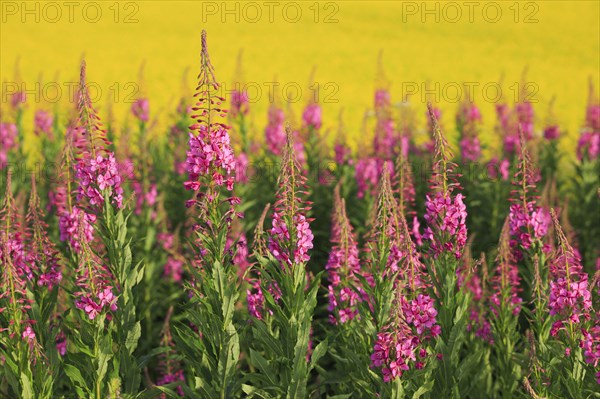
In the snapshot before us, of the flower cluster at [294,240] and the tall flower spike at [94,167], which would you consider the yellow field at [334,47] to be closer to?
the tall flower spike at [94,167]

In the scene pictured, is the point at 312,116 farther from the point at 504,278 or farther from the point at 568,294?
the point at 568,294

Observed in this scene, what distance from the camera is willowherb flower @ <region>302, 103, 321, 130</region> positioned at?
38.1ft

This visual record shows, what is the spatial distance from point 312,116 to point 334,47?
18999mm

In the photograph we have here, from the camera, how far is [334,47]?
30.1 metres

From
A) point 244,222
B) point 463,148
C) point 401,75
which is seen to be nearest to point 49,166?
point 244,222

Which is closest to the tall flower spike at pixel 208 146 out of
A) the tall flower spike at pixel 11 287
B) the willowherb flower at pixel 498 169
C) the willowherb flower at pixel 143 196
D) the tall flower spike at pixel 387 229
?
the tall flower spike at pixel 387 229

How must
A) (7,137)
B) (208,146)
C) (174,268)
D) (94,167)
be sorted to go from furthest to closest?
(7,137) < (174,268) < (94,167) < (208,146)

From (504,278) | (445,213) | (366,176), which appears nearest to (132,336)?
(445,213)

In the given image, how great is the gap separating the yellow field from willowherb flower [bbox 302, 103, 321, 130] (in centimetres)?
867

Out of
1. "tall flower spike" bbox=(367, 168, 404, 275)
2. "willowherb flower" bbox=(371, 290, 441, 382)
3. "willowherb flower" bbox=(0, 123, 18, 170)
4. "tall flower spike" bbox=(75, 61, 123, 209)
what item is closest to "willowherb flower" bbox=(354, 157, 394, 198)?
"tall flower spike" bbox=(367, 168, 404, 275)

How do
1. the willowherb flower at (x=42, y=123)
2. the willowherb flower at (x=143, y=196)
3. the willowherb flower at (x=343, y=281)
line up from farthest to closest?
the willowherb flower at (x=42, y=123) → the willowherb flower at (x=143, y=196) → the willowherb flower at (x=343, y=281)

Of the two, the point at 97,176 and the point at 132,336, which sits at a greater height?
the point at 97,176

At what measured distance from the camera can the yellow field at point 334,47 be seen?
24.9m

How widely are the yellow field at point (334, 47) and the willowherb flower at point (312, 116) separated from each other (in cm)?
867
